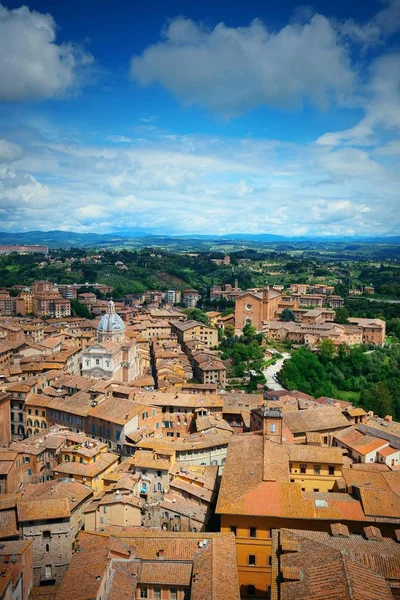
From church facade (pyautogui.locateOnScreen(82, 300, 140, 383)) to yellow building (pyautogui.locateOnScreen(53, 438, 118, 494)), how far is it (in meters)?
14.2

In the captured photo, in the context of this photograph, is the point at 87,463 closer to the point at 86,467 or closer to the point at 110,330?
the point at 86,467

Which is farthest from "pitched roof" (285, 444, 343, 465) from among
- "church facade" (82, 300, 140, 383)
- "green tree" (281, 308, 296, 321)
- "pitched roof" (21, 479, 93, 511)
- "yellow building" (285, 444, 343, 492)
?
"green tree" (281, 308, 296, 321)

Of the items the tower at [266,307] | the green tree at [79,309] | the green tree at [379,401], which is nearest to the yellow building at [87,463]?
the green tree at [379,401]

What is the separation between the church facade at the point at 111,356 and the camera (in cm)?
3997

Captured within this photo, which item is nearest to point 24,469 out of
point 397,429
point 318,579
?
point 318,579

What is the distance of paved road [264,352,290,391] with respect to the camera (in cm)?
4658

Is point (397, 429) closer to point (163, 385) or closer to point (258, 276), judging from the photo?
point (163, 385)

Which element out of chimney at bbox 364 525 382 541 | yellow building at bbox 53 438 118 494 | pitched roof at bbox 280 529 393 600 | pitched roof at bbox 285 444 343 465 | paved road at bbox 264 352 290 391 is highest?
pitched roof at bbox 280 529 393 600

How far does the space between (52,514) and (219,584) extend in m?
6.79

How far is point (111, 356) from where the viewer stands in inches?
1572

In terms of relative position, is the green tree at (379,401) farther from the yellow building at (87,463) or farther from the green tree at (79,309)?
the green tree at (79,309)

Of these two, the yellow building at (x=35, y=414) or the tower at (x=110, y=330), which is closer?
the yellow building at (x=35, y=414)

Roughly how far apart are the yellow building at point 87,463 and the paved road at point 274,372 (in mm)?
23756

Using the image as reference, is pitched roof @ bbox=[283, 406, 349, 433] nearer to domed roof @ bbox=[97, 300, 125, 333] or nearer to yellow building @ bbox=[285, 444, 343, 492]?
yellow building @ bbox=[285, 444, 343, 492]
